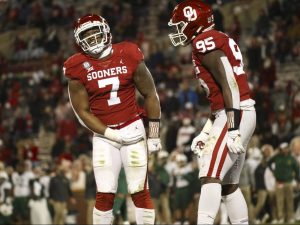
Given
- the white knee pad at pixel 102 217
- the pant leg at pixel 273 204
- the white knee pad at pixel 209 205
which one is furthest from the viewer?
the pant leg at pixel 273 204

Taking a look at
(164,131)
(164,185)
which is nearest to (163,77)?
(164,131)

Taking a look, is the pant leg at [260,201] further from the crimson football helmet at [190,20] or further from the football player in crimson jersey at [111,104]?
the crimson football helmet at [190,20]

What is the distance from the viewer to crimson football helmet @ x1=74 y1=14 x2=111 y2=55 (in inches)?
364

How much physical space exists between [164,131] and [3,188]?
4.07 meters

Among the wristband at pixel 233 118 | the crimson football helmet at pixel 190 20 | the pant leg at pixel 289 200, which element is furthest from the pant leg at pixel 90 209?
the wristband at pixel 233 118

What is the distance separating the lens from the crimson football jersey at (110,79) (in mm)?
9266

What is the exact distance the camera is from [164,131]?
21.4m

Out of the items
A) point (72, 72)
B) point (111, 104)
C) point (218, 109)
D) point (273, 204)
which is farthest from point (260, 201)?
point (218, 109)

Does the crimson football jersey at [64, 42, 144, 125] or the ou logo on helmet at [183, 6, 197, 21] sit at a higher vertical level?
the ou logo on helmet at [183, 6, 197, 21]

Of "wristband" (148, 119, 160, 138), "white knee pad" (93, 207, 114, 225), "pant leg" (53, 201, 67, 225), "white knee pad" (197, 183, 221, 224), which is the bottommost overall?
"pant leg" (53, 201, 67, 225)

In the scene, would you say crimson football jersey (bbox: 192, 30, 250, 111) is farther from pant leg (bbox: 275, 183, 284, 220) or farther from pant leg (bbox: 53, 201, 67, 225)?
pant leg (bbox: 53, 201, 67, 225)

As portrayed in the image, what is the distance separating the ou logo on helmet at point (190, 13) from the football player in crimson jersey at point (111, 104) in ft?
2.71

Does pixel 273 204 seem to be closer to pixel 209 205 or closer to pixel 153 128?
pixel 153 128

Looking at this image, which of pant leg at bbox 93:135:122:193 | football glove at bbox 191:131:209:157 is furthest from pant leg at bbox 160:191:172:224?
football glove at bbox 191:131:209:157
